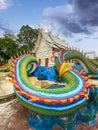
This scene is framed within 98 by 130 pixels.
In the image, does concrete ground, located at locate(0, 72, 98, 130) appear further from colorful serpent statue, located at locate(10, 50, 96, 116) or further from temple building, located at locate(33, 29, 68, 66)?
temple building, located at locate(33, 29, 68, 66)

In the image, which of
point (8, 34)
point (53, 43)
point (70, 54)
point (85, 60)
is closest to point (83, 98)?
point (70, 54)

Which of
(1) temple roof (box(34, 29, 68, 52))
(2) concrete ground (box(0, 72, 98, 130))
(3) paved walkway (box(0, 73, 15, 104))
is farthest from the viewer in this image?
(1) temple roof (box(34, 29, 68, 52))

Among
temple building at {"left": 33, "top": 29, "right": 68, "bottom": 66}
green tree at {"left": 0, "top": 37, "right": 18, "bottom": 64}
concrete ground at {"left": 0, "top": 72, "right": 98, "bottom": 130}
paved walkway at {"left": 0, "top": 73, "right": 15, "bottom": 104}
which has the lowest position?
concrete ground at {"left": 0, "top": 72, "right": 98, "bottom": 130}

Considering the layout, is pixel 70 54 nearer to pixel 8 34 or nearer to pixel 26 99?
pixel 26 99

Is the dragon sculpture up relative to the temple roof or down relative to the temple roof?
down

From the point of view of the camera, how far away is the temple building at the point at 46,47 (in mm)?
19116

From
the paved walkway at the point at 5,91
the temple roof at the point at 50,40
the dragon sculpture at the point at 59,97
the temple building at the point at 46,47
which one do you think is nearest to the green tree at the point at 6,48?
the temple building at the point at 46,47

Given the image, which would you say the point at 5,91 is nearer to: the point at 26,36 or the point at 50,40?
the point at 50,40

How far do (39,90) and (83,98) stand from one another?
1.38m

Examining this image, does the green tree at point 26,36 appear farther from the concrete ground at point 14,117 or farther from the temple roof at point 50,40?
the concrete ground at point 14,117

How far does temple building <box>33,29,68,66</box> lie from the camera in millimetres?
19116

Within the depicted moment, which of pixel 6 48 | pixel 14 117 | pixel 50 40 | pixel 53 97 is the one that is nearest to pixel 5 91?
pixel 14 117

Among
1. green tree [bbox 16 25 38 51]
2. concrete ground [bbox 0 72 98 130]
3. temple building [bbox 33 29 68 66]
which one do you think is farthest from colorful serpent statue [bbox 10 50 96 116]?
green tree [bbox 16 25 38 51]

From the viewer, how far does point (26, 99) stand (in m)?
5.87
